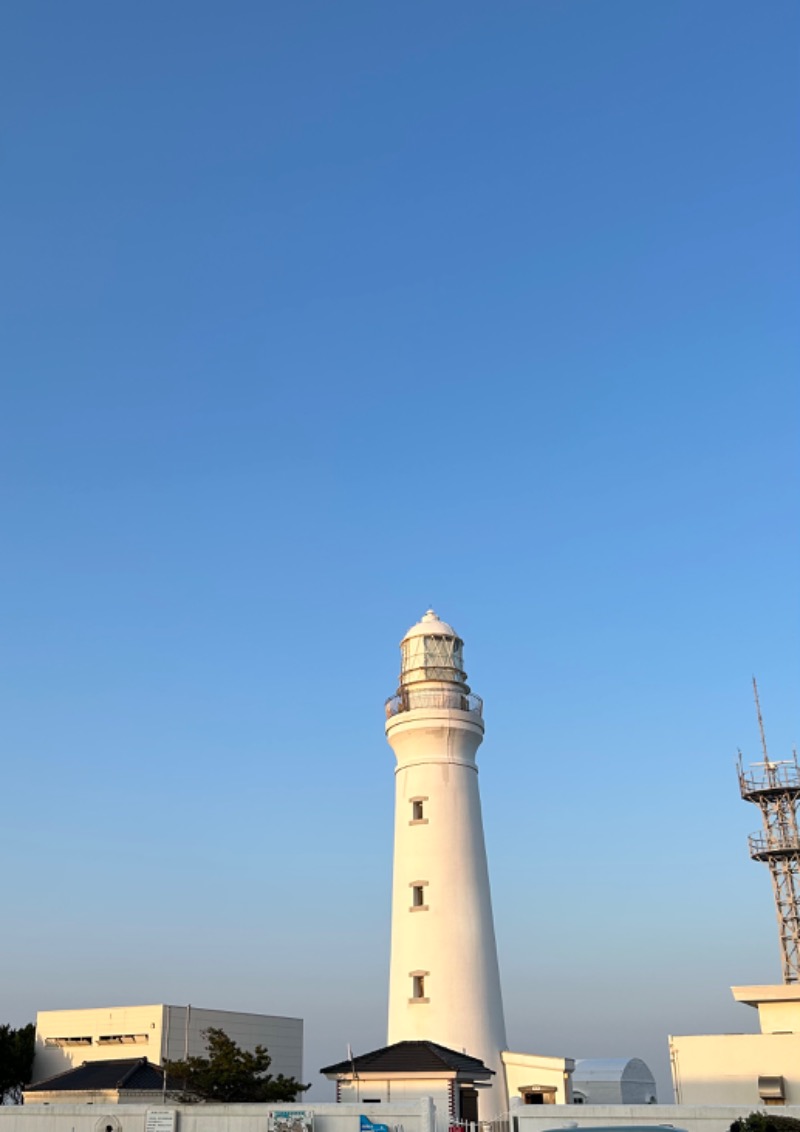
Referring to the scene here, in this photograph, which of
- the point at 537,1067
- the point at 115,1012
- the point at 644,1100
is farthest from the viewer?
the point at 115,1012

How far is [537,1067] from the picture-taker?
39.8 metres

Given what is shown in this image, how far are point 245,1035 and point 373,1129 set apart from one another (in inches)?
1223

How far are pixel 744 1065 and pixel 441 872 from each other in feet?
40.4

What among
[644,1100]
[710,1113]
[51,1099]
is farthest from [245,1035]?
[710,1113]

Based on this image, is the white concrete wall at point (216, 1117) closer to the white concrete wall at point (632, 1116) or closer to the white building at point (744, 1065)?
the white concrete wall at point (632, 1116)

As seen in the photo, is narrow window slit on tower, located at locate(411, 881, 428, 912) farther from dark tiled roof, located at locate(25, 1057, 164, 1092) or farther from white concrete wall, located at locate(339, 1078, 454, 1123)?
dark tiled roof, located at locate(25, 1057, 164, 1092)

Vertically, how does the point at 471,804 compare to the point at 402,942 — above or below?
above

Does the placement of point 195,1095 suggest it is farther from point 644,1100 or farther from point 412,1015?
point 644,1100

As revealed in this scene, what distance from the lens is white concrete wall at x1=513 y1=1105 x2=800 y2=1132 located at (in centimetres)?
2744

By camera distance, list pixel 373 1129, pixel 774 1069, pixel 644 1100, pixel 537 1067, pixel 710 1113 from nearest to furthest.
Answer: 1. pixel 710 1113
2. pixel 373 1129
3. pixel 774 1069
4. pixel 537 1067
5. pixel 644 1100

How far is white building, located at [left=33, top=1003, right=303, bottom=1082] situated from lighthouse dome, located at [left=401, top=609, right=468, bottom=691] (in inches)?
792

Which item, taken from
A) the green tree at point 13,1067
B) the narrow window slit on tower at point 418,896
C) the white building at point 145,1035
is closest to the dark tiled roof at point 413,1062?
the narrow window slit on tower at point 418,896

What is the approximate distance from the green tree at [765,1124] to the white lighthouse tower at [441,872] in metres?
15.3

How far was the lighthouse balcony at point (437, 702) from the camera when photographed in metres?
44.7
